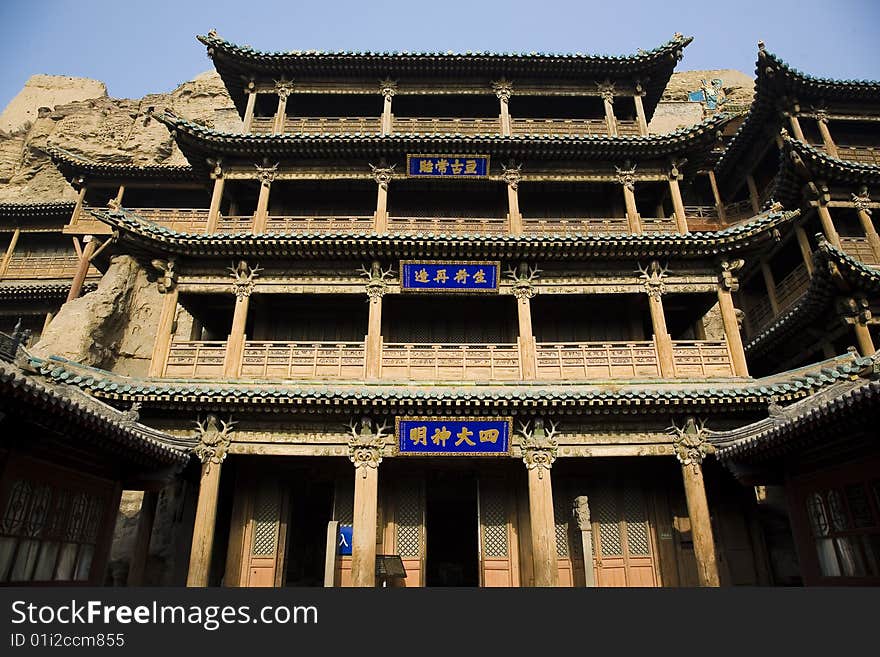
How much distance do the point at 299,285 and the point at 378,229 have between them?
9.17 feet

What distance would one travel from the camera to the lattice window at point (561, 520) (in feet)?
42.0

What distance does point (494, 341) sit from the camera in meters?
15.1

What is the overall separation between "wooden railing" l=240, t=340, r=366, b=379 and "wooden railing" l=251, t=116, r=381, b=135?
7.72 m

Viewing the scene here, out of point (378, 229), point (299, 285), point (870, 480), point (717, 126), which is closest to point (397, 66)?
point (378, 229)

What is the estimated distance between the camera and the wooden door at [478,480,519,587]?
1262cm

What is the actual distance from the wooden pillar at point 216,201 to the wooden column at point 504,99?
8772mm

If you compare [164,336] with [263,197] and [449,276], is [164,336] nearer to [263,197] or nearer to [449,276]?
[263,197]

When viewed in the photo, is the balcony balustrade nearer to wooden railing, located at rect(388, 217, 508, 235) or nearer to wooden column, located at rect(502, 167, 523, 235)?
wooden column, located at rect(502, 167, 523, 235)

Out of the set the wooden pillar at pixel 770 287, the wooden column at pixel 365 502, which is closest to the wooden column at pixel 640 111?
the wooden pillar at pixel 770 287

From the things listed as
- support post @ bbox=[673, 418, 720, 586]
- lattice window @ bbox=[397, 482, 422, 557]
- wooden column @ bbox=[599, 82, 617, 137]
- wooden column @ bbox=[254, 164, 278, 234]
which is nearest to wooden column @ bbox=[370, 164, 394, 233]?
wooden column @ bbox=[254, 164, 278, 234]

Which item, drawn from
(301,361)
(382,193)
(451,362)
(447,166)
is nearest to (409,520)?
(451,362)

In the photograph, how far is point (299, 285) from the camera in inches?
555

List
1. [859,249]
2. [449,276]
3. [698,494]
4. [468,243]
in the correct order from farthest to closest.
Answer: [859,249], [449,276], [468,243], [698,494]

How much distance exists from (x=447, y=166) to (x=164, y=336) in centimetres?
912
